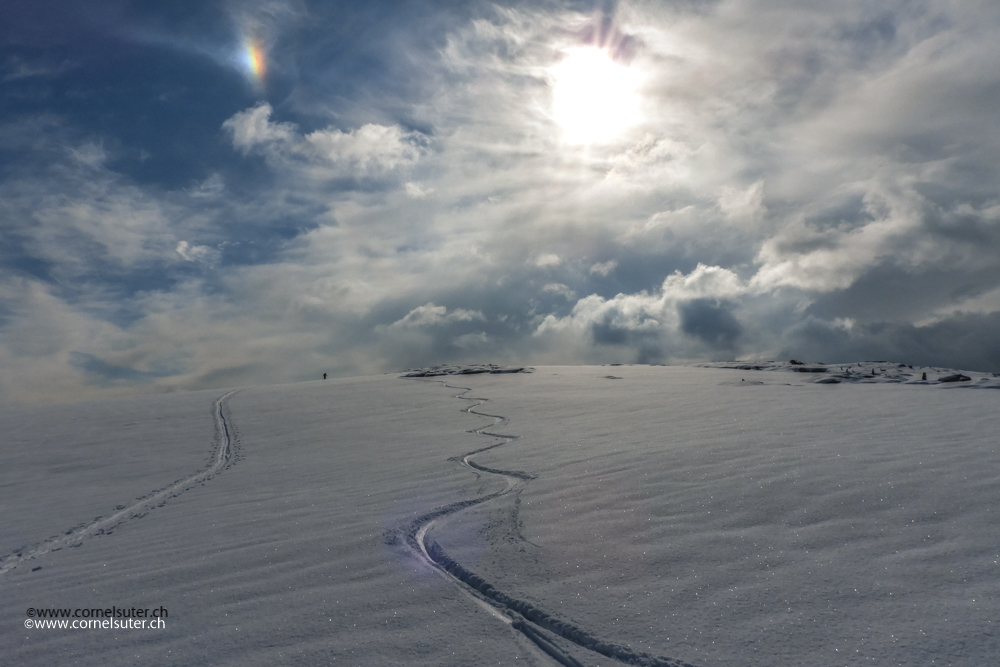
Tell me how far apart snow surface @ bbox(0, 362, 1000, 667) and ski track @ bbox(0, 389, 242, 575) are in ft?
0.16

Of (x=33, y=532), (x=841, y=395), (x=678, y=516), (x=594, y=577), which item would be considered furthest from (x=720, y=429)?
(x=33, y=532)

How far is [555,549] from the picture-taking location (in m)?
3.49

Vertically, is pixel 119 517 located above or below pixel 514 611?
below

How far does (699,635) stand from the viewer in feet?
7.97

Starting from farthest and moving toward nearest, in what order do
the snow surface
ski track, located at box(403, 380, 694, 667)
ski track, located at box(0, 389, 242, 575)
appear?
ski track, located at box(0, 389, 242, 575), the snow surface, ski track, located at box(403, 380, 694, 667)

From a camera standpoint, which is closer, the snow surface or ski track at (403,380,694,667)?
ski track at (403,380,694,667)

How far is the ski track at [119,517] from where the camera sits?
186 inches

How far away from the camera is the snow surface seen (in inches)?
98.4

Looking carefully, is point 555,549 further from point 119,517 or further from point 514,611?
point 119,517

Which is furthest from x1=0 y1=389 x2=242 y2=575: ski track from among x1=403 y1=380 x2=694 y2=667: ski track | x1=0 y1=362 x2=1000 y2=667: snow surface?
x1=403 y1=380 x2=694 y2=667: ski track

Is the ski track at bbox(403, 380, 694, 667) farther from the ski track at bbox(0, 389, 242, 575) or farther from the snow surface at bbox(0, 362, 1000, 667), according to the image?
the ski track at bbox(0, 389, 242, 575)

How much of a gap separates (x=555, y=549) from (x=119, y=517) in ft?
17.0

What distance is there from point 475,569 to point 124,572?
108 inches

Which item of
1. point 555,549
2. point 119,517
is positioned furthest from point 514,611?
point 119,517
